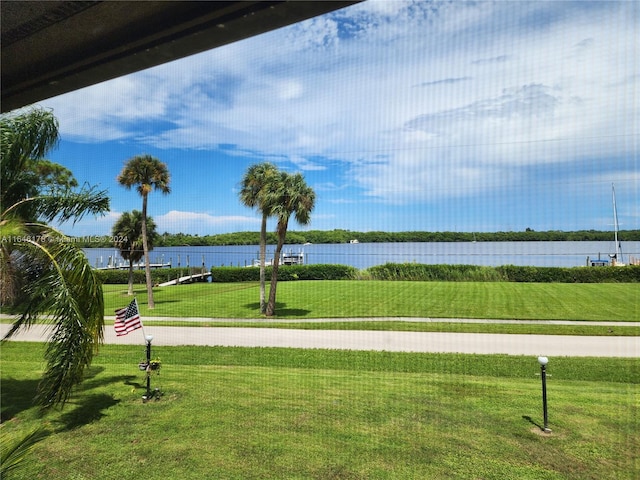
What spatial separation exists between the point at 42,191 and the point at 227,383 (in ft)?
5.31

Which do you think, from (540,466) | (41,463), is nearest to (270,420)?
(41,463)

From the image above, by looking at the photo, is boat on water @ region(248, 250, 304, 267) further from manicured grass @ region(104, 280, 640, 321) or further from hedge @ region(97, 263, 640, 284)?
manicured grass @ region(104, 280, 640, 321)

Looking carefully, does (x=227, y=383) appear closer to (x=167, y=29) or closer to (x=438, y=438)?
(x=438, y=438)

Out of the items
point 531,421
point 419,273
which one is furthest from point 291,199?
point 419,273

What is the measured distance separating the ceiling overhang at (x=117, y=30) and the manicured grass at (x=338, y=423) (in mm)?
1434

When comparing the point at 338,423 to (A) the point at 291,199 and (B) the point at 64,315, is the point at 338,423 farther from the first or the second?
(A) the point at 291,199

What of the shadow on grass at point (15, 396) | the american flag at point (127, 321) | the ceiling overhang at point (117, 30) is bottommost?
the shadow on grass at point (15, 396)

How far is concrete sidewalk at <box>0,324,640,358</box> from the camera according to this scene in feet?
12.1

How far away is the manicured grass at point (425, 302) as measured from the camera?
5.80 meters

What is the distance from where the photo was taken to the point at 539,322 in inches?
202

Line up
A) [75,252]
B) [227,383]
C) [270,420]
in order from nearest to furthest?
[75,252], [270,420], [227,383]

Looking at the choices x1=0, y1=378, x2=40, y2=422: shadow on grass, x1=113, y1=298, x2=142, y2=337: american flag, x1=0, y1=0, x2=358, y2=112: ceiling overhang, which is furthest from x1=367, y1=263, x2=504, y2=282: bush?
x1=0, y1=0, x2=358, y2=112: ceiling overhang

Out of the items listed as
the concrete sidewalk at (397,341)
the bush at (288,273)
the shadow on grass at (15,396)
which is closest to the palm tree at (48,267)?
the shadow on grass at (15,396)

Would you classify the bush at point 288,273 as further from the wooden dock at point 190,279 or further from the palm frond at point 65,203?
the palm frond at point 65,203
